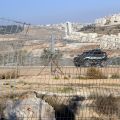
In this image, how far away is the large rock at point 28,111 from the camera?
9852 mm

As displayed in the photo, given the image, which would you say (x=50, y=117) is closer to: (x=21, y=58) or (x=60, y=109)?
(x=60, y=109)

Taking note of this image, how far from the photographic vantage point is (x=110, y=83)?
18.4m

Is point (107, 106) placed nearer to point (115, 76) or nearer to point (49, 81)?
point (49, 81)

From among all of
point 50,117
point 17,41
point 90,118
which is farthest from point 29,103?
point 17,41

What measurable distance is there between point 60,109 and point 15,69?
8.33m

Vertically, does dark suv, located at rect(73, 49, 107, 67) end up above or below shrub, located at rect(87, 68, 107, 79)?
above

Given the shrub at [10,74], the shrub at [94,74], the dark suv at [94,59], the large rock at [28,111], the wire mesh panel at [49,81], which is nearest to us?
the large rock at [28,111]

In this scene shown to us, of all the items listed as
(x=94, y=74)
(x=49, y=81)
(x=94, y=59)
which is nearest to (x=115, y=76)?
(x=94, y=74)

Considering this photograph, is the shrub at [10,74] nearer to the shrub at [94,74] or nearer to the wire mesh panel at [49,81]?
the wire mesh panel at [49,81]

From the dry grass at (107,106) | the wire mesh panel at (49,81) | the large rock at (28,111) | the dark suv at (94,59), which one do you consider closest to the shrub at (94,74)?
the wire mesh panel at (49,81)

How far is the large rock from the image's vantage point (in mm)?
9852

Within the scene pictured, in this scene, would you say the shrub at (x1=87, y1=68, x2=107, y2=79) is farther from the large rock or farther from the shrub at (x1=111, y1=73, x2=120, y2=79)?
the large rock

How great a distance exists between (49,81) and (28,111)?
387 inches

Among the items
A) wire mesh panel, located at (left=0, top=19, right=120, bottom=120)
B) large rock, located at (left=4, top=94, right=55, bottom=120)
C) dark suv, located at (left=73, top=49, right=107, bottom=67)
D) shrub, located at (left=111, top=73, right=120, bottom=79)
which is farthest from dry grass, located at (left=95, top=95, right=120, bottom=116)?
dark suv, located at (left=73, top=49, right=107, bottom=67)
